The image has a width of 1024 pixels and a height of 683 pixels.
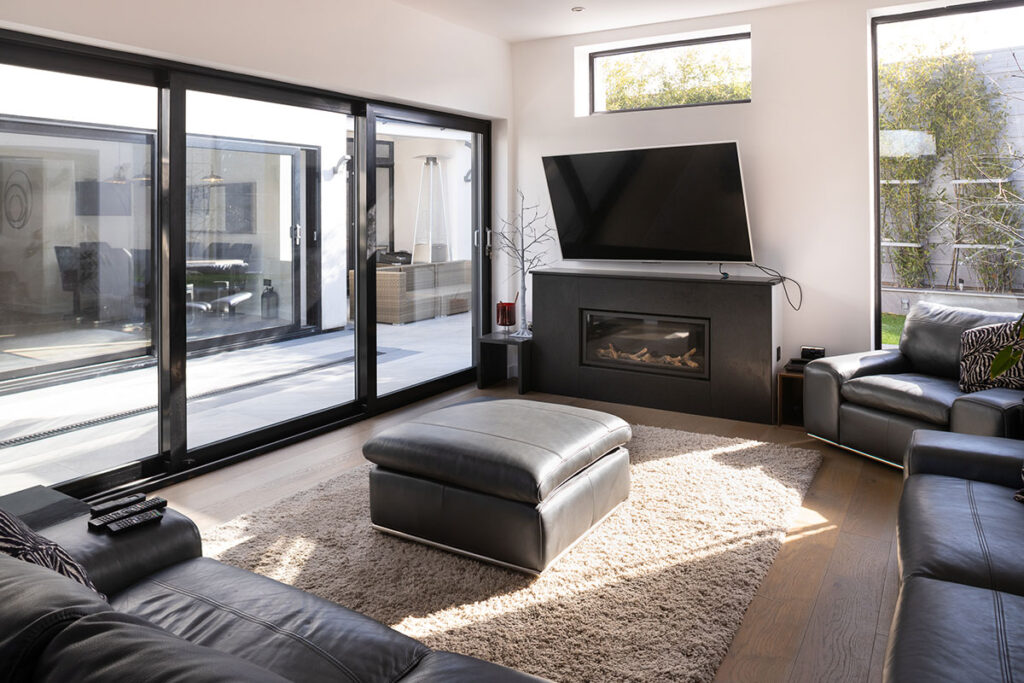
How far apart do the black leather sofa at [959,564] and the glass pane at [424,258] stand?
11.7 ft

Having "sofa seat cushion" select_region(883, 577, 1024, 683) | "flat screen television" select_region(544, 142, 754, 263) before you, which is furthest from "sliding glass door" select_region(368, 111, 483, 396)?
"sofa seat cushion" select_region(883, 577, 1024, 683)

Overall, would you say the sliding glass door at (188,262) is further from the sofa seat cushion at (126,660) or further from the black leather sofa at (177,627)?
the sofa seat cushion at (126,660)

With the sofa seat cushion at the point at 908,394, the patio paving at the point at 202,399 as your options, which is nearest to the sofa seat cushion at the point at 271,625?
the patio paving at the point at 202,399

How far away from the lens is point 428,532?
3131mm

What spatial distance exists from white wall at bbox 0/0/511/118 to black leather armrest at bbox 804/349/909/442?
125 inches

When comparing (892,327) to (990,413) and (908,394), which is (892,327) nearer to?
(908,394)

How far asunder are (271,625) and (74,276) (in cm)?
259

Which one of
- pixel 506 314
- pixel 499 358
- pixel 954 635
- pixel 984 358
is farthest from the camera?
pixel 499 358

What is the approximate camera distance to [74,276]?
362 centimetres

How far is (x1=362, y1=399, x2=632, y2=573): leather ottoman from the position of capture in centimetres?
289

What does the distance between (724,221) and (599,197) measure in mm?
968

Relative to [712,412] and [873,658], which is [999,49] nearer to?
[712,412]


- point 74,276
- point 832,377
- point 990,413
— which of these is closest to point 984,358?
point 990,413

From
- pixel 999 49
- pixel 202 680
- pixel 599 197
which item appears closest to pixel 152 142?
pixel 599 197
